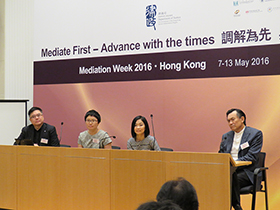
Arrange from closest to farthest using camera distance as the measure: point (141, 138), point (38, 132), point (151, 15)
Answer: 1. point (141, 138)
2. point (38, 132)
3. point (151, 15)

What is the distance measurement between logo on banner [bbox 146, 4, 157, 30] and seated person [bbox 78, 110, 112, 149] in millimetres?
1595

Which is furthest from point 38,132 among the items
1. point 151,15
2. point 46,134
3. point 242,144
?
point 242,144

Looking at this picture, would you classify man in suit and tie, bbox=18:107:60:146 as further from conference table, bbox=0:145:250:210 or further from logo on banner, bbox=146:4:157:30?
logo on banner, bbox=146:4:157:30

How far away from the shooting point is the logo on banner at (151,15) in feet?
18.3

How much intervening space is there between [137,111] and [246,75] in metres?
1.65

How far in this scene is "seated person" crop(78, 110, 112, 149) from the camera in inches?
194

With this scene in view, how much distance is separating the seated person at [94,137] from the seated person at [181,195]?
314 centimetres

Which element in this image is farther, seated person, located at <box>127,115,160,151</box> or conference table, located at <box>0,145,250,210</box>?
seated person, located at <box>127,115,160,151</box>

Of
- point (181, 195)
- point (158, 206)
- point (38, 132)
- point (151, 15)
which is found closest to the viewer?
point (158, 206)

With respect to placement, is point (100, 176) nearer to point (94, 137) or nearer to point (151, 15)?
point (94, 137)

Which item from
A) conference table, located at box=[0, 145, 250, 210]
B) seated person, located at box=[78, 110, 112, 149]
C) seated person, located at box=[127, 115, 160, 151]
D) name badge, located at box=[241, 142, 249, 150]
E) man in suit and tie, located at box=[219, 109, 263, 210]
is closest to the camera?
conference table, located at box=[0, 145, 250, 210]

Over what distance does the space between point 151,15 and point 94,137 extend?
1.97 meters

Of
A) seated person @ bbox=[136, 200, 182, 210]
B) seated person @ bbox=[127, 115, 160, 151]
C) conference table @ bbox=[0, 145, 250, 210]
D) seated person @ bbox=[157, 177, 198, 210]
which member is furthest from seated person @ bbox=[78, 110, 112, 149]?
seated person @ bbox=[136, 200, 182, 210]

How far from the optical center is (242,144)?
4270 millimetres
